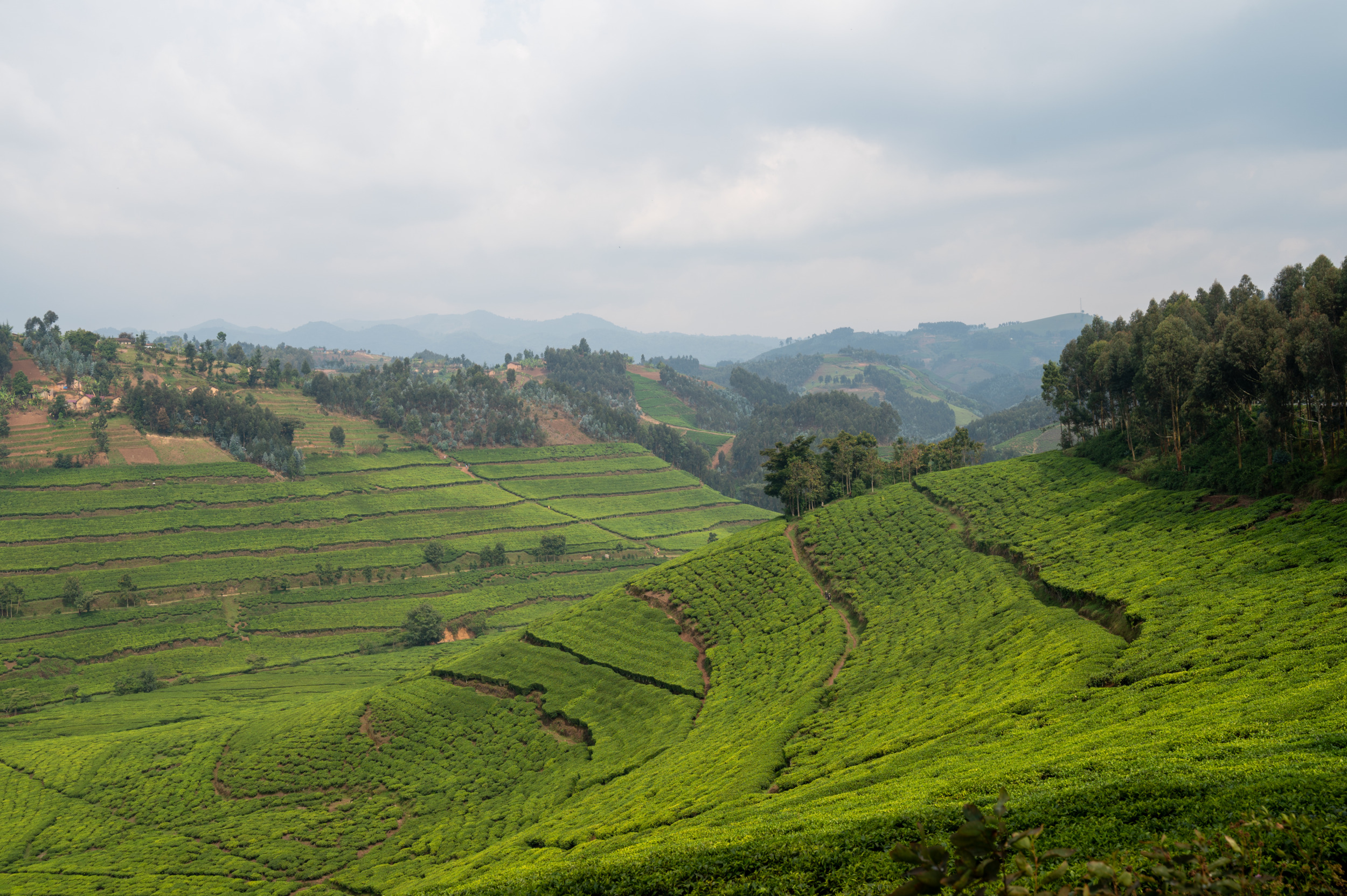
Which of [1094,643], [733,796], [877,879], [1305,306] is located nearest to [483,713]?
[733,796]

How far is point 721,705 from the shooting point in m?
47.7

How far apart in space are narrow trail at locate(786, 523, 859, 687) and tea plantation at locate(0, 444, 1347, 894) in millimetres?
350

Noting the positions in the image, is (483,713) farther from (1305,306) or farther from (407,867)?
(1305,306)

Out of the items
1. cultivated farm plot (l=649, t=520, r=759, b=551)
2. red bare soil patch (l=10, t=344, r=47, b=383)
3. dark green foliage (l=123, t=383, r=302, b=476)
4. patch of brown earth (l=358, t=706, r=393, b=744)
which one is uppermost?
red bare soil patch (l=10, t=344, r=47, b=383)

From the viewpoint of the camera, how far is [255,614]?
110250 mm

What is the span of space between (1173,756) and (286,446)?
174 m

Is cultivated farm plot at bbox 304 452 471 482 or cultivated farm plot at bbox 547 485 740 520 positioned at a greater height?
cultivated farm plot at bbox 304 452 471 482

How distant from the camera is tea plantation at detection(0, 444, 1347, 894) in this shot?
18891 millimetres

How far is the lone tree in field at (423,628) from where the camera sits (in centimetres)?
10669

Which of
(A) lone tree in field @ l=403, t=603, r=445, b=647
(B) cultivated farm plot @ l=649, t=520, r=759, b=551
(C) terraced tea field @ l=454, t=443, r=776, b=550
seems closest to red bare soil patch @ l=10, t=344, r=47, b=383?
(C) terraced tea field @ l=454, t=443, r=776, b=550

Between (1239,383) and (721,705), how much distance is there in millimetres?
39083

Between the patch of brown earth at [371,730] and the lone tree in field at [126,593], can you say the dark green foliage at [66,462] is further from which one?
the patch of brown earth at [371,730]

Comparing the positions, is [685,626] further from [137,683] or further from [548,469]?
[548,469]

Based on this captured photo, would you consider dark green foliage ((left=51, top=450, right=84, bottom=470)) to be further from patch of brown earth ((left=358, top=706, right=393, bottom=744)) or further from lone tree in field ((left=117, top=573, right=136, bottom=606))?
patch of brown earth ((left=358, top=706, right=393, bottom=744))
